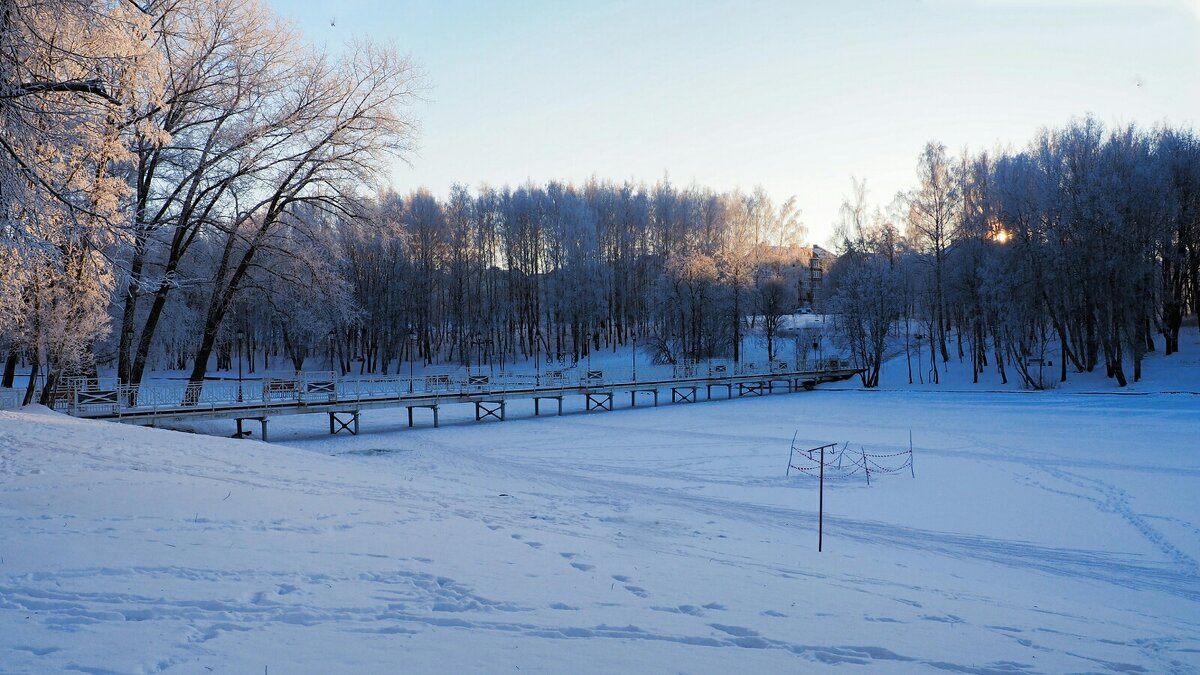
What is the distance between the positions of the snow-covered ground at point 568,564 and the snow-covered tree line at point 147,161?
9.26 ft

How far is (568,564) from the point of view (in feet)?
21.6

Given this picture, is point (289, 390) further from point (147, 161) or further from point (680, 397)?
point (680, 397)

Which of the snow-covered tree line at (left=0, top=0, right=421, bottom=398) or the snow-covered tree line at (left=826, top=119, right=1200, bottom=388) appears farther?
the snow-covered tree line at (left=826, top=119, right=1200, bottom=388)

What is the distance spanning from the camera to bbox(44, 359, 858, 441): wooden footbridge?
19.3 metres

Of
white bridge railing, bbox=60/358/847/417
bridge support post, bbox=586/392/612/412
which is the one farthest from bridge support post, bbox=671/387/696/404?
bridge support post, bbox=586/392/612/412

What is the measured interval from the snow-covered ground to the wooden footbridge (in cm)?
348

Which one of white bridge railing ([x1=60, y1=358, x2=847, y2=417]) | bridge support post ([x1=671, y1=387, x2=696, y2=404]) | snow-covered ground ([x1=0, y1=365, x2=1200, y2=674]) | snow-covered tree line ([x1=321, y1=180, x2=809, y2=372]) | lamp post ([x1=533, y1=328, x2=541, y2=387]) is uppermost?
snow-covered tree line ([x1=321, y1=180, x2=809, y2=372])

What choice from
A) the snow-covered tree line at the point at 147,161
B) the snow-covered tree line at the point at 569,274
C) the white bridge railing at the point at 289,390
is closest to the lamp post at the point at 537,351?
the snow-covered tree line at the point at 569,274

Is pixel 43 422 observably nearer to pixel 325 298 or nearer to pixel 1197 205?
pixel 325 298

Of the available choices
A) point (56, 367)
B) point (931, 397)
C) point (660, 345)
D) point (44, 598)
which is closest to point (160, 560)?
point (44, 598)

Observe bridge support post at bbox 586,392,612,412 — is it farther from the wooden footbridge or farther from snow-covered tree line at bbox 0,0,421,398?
snow-covered tree line at bbox 0,0,421,398

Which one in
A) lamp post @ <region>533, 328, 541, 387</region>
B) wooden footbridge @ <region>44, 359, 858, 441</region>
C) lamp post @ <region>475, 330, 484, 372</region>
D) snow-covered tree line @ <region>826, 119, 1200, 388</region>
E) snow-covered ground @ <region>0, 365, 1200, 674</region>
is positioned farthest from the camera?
lamp post @ <region>475, 330, 484, 372</region>

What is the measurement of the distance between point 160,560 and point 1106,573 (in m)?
10.2

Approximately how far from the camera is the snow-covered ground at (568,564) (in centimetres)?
421
